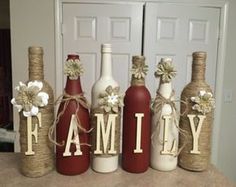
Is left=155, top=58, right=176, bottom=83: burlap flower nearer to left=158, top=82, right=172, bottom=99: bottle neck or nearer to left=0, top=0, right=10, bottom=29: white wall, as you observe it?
left=158, top=82, right=172, bottom=99: bottle neck

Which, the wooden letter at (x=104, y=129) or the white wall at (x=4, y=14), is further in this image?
the white wall at (x=4, y=14)

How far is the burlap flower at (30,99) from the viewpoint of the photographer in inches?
28.7

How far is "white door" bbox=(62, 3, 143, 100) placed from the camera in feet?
7.64

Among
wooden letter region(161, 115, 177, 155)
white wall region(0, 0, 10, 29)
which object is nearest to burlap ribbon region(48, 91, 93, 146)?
wooden letter region(161, 115, 177, 155)

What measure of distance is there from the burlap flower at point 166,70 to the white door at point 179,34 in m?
1.61

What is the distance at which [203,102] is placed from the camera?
80 centimetres

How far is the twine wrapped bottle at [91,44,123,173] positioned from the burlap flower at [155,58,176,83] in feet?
0.49

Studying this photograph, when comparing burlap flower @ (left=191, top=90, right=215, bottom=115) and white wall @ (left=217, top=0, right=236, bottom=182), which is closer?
burlap flower @ (left=191, top=90, right=215, bottom=115)

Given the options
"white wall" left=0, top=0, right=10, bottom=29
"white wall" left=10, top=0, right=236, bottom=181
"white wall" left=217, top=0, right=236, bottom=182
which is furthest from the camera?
"white wall" left=0, top=0, right=10, bottom=29

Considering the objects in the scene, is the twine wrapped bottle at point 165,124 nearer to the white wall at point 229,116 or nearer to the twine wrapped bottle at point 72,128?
the twine wrapped bottle at point 72,128

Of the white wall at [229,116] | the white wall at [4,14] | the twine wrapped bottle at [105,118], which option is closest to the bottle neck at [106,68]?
the twine wrapped bottle at [105,118]

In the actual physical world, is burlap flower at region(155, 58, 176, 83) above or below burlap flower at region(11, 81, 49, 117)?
above

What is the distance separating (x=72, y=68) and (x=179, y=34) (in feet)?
6.09

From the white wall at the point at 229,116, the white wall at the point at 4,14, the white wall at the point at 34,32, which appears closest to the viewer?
the white wall at the point at 34,32
